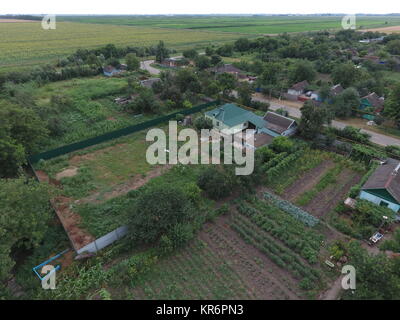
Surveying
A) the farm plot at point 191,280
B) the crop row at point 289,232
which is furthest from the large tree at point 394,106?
the farm plot at point 191,280

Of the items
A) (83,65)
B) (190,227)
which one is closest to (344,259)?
(190,227)

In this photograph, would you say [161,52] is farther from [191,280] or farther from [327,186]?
[191,280]

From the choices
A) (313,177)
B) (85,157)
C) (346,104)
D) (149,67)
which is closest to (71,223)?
(85,157)

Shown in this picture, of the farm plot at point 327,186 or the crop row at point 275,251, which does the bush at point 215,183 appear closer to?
the crop row at point 275,251

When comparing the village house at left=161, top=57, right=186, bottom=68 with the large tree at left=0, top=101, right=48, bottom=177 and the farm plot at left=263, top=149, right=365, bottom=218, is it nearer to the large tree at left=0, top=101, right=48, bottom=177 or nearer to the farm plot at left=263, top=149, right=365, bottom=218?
the large tree at left=0, top=101, right=48, bottom=177
